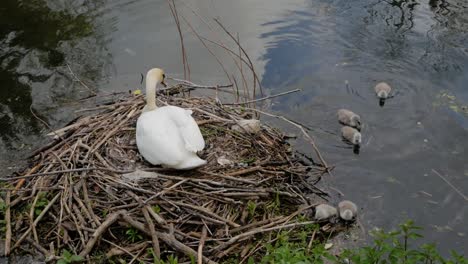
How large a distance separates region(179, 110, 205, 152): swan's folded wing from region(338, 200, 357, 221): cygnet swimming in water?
159 cm

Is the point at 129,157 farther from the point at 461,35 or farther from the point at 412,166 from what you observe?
the point at 461,35

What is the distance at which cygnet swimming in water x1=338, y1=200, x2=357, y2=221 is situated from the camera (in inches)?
226

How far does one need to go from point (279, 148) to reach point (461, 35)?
4621 millimetres

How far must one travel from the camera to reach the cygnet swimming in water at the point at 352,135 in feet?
22.7

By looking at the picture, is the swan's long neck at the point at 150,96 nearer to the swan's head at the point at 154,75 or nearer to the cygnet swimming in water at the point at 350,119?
the swan's head at the point at 154,75

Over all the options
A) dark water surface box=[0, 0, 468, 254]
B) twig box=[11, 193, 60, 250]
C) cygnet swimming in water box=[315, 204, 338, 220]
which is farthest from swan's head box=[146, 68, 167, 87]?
cygnet swimming in water box=[315, 204, 338, 220]

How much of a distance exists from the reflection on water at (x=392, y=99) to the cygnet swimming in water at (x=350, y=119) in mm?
173

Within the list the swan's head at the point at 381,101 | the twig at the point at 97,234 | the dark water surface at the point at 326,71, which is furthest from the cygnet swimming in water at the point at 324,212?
the swan's head at the point at 381,101

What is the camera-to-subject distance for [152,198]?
534cm

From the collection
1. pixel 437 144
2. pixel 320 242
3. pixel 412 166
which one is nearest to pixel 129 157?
pixel 320 242

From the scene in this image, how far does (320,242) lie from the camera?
563cm

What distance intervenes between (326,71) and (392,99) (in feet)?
3.86

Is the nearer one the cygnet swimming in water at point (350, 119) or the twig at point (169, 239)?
the twig at point (169, 239)

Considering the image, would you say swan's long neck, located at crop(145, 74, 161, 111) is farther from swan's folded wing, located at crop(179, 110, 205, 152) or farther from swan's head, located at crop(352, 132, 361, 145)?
swan's head, located at crop(352, 132, 361, 145)
